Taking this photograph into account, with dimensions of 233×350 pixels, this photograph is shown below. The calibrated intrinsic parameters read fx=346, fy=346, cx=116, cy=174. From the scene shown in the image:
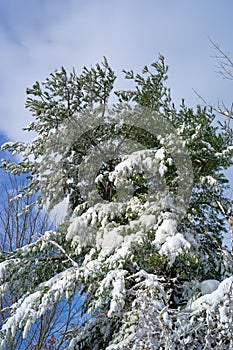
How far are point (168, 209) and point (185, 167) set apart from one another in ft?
2.50

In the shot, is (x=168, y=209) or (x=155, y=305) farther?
(x=168, y=209)

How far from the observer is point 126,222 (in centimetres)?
531

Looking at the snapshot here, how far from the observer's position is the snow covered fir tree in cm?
364

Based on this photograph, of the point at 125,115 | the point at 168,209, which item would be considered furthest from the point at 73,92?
the point at 168,209

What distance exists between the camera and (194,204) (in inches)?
233

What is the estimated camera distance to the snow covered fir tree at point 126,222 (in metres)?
3.64

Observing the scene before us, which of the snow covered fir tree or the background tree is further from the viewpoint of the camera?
the background tree

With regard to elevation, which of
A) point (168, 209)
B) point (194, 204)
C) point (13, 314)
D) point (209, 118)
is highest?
point (209, 118)

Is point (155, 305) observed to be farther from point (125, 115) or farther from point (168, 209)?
point (125, 115)

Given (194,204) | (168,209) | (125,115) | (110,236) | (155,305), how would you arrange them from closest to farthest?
1. (155,305)
2. (110,236)
3. (168,209)
4. (194,204)
5. (125,115)

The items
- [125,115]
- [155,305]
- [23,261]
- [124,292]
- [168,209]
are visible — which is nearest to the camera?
[155,305]

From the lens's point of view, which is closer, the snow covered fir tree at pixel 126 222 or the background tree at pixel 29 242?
the snow covered fir tree at pixel 126 222

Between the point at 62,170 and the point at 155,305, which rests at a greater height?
the point at 62,170

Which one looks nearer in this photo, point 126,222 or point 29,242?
point 126,222
